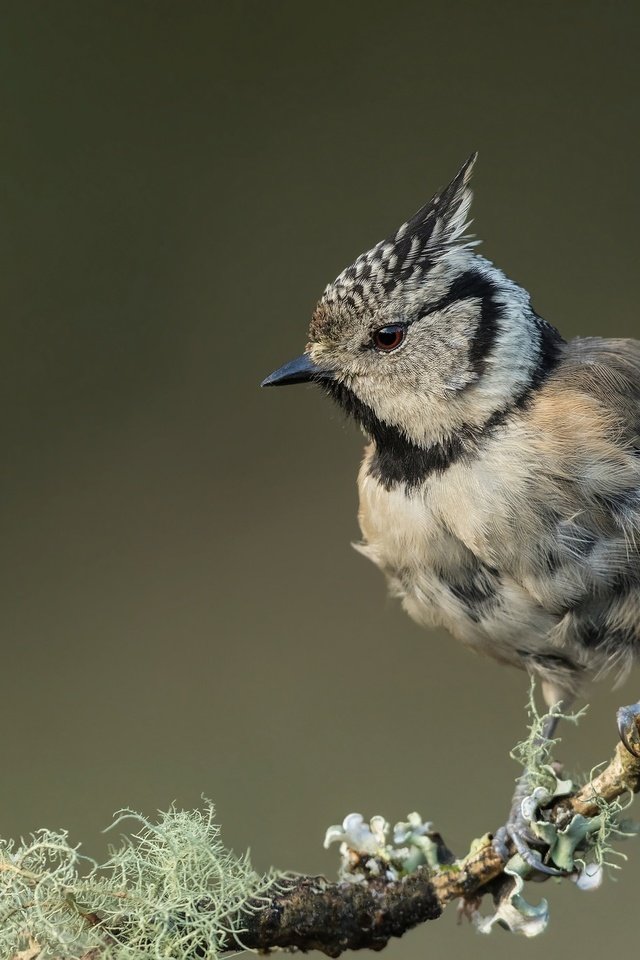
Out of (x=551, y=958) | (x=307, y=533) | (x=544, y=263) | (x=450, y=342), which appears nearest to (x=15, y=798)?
(x=307, y=533)

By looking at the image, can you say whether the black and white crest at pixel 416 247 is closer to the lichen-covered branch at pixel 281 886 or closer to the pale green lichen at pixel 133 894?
the lichen-covered branch at pixel 281 886

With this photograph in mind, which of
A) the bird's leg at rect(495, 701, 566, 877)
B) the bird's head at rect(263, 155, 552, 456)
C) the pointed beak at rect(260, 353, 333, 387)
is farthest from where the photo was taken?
the pointed beak at rect(260, 353, 333, 387)

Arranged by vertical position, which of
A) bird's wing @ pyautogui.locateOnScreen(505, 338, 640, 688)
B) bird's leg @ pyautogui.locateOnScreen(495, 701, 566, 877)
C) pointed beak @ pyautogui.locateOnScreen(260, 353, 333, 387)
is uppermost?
pointed beak @ pyautogui.locateOnScreen(260, 353, 333, 387)

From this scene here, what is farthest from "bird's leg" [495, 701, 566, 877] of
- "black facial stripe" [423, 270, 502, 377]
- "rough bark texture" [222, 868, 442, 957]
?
"black facial stripe" [423, 270, 502, 377]

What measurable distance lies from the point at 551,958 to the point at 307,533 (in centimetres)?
150

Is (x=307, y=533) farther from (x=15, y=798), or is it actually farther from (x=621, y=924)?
(x=621, y=924)

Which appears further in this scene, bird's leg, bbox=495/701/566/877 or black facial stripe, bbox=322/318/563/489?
black facial stripe, bbox=322/318/563/489

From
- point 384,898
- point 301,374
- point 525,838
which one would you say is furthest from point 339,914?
point 301,374

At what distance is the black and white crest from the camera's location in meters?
1.67

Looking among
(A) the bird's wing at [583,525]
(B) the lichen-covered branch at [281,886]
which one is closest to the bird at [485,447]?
(A) the bird's wing at [583,525]

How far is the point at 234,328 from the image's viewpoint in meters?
3.73

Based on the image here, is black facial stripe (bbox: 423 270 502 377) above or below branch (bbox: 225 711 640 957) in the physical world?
above

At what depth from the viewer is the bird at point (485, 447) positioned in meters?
1.56

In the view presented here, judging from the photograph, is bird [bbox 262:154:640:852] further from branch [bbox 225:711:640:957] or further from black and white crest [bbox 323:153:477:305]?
branch [bbox 225:711:640:957]
